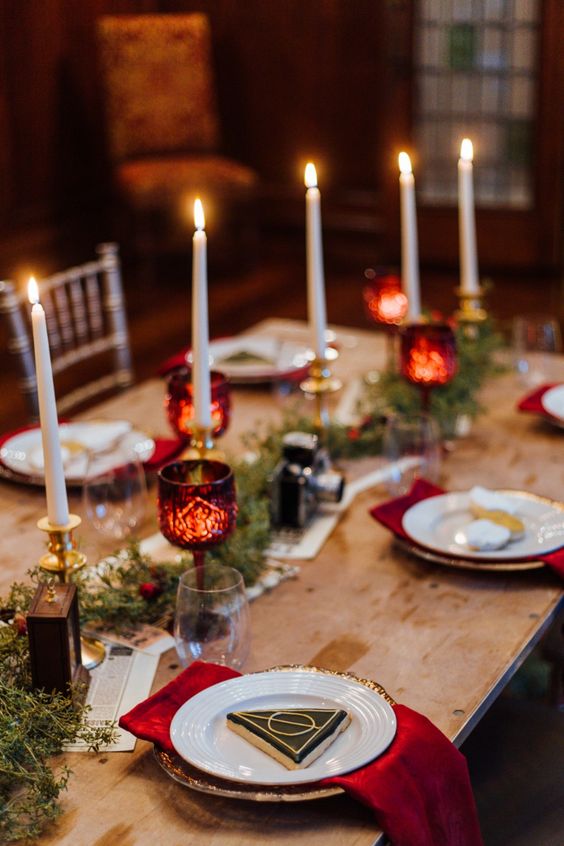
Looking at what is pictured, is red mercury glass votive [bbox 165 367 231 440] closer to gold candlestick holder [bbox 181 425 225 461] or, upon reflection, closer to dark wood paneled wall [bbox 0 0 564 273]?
gold candlestick holder [bbox 181 425 225 461]

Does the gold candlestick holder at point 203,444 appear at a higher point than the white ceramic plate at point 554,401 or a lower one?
higher

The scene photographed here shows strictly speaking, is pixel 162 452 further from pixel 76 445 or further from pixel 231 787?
pixel 231 787

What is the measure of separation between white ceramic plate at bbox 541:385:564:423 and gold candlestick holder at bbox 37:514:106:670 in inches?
39.0

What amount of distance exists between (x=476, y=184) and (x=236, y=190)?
45.6 inches

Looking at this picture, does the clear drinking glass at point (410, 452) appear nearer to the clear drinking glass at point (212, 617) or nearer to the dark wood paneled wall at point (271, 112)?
the clear drinking glass at point (212, 617)

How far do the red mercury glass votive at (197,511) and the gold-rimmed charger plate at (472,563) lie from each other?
31 cm

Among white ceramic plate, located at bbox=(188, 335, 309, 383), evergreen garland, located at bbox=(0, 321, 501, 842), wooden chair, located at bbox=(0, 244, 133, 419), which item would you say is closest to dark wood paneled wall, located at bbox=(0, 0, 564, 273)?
wooden chair, located at bbox=(0, 244, 133, 419)

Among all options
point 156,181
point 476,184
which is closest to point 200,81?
point 156,181

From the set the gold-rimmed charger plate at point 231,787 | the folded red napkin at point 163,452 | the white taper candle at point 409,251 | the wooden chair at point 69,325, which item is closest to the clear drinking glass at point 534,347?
the white taper candle at point 409,251

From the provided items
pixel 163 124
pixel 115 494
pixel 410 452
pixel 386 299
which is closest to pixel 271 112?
pixel 163 124

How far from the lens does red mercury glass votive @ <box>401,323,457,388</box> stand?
1.76 metres

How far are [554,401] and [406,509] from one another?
55 cm

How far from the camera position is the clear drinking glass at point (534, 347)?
7.04 ft

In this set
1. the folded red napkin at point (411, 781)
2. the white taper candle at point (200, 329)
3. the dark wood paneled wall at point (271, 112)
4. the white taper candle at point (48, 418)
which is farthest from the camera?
the dark wood paneled wall at point (271, 112)
